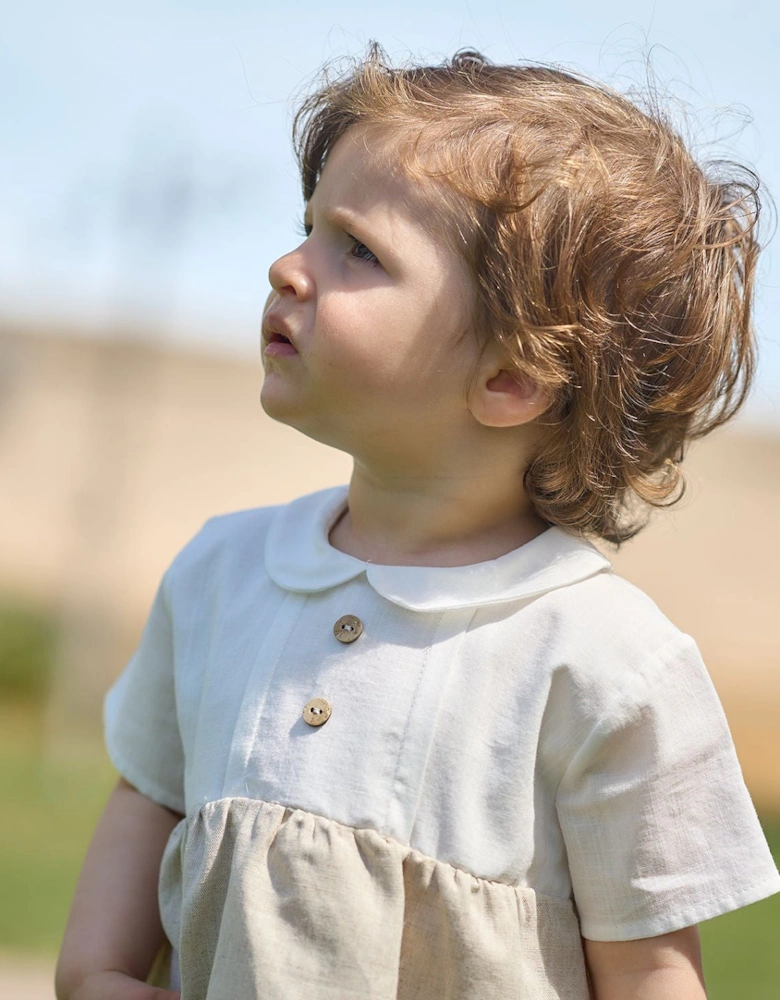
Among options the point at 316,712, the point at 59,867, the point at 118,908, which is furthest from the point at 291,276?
the point at 59,867

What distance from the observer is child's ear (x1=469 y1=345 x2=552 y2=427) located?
1314 millimetres

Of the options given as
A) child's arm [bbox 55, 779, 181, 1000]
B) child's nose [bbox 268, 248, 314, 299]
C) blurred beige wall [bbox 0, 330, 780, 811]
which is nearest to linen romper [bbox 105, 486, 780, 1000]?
child's arm [bbox 55, 779, 181, 1000]

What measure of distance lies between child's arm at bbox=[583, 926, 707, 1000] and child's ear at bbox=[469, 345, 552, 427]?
1.93ft

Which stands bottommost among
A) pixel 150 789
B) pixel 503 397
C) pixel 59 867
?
pixel 59 867

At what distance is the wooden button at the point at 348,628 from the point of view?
1.29m

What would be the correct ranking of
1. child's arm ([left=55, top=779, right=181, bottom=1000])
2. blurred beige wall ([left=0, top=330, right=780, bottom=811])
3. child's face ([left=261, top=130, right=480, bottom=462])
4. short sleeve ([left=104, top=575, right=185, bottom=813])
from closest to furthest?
child's face ([left=261, top=130, right=480, bottom=462])
child's arm ([left=55, top=779, right=181, bottom=1000])
short sleeve ([left=104, top=575, right=185, bottom=813])
blurred beige wall ([left=0, top=330, right=780, bottom=811])

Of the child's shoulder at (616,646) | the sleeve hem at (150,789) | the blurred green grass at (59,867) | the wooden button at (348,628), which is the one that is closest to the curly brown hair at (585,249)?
the child's shoulder at (616,646)

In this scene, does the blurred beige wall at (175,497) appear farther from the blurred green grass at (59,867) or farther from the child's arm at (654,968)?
the child's arm at (654,968)

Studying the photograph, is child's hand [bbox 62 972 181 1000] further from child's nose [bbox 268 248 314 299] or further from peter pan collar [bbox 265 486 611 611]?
child's nose [bbox 268 248 314 299]

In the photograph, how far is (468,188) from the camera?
1277 millimetres

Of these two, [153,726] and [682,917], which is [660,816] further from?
[153,726]

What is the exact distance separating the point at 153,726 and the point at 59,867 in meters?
3.02

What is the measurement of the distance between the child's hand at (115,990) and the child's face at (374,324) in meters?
0.68

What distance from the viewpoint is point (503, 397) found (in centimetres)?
132
